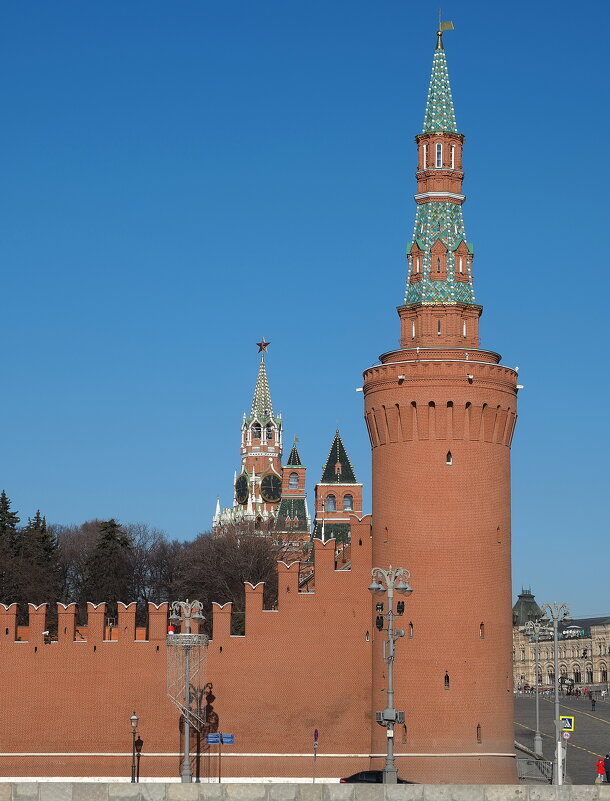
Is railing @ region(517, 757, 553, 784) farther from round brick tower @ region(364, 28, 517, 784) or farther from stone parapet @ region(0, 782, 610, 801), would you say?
stone parapet @ region(0, 782, 610, 801)

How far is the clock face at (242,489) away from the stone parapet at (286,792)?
14827cm

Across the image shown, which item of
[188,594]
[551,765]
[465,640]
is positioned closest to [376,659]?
[465,640]

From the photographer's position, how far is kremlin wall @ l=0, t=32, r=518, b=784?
189 feet

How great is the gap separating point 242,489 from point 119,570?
89.2 m

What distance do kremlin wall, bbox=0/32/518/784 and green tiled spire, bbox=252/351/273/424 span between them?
433 feet

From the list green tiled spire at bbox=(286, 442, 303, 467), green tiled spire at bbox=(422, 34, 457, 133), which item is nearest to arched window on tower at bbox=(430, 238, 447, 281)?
green tiled spire at bbox=(422, 34, 457, 133)

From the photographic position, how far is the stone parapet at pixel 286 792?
131 feet

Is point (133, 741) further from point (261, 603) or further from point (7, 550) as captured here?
point (7, 550)

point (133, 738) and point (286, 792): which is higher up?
point (133, 738)

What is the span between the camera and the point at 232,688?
60000 millimetres

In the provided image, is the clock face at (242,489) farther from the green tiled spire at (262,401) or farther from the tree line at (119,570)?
the tree line at (119,570)

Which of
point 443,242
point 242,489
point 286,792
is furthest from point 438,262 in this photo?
point 242,489

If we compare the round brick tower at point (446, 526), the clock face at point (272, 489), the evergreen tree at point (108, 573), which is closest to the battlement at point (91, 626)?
the round brick tower at point (446, 526)

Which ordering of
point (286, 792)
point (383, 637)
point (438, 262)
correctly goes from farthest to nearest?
point (438, 262), point (383, 637), point (286, 792)
